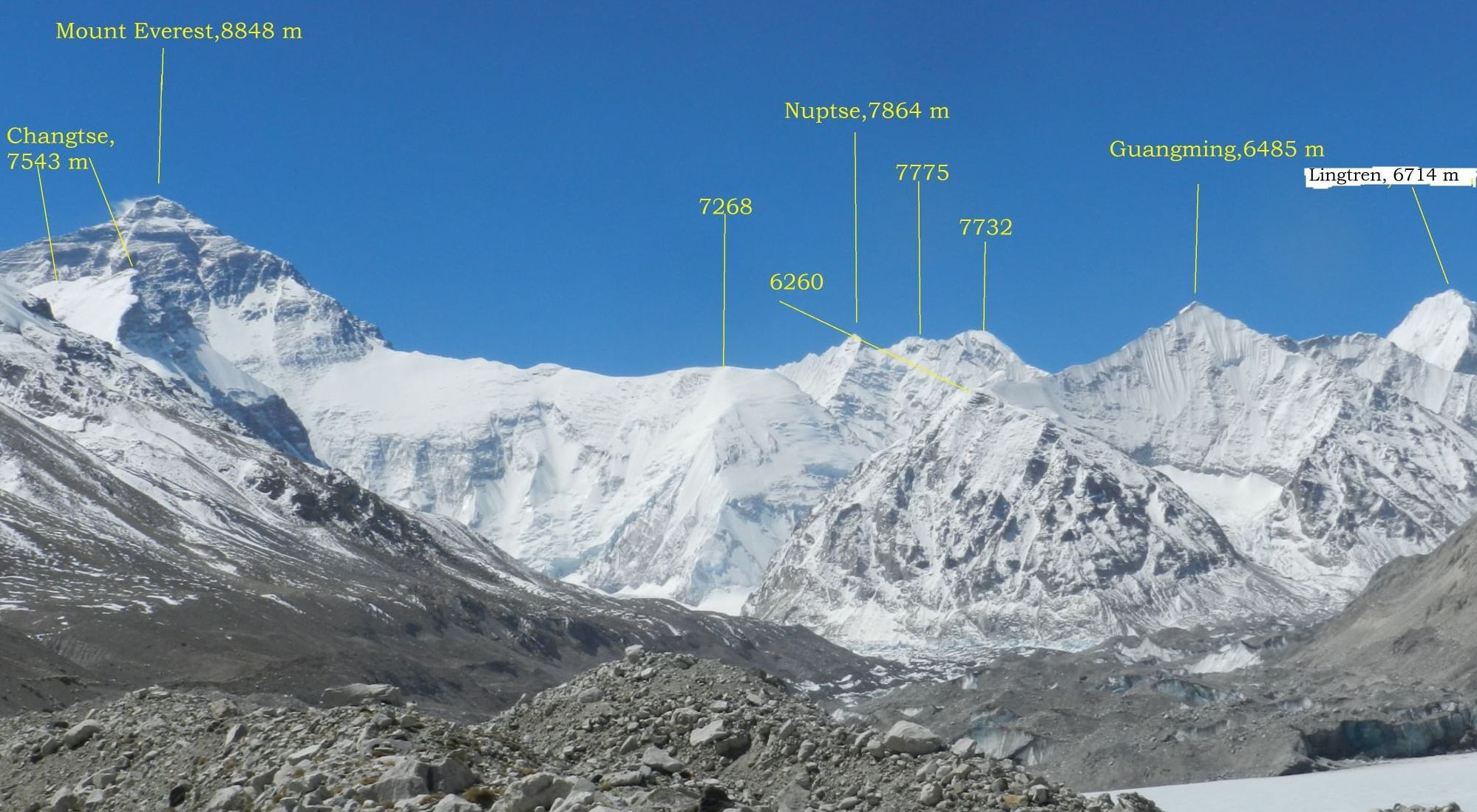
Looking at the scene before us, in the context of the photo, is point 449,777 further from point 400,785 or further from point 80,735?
point 80,735

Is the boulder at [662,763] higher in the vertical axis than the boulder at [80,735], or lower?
higher

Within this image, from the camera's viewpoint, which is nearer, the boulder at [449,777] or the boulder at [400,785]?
the boulder at [400,785]

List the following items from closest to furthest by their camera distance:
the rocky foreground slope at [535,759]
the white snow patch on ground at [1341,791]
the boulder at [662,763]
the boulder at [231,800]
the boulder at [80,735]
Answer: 1. the rocky foreground slope at [535,759]
2. the boulder at [231,800]
3. the boulder at [662,763]
4. the boulder at [80,735]
5. the white snow patch on ground at [1341,791]

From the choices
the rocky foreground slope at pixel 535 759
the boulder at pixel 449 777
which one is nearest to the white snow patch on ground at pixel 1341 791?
the rocky foreground slope at pixel 535 759

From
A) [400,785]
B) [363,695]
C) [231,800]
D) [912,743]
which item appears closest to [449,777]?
[400,785]

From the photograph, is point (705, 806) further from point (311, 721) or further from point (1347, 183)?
point (1347, 183)

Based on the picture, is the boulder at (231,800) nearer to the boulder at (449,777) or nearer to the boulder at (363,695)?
the boulder at (449,777)
